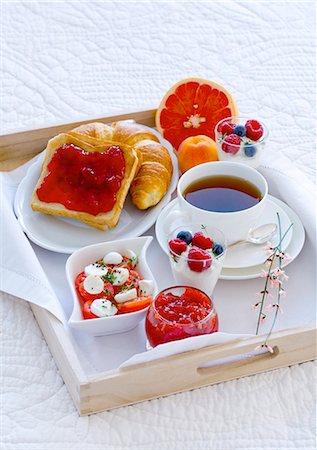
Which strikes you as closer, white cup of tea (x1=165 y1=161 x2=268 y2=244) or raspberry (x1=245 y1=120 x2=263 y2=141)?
white cup of tea (x1=165 y1=161 x2=268 y2=244)

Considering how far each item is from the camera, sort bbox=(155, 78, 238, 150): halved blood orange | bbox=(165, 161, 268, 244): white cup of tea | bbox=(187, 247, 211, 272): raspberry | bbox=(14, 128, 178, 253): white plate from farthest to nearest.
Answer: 1. bbox=(155, 78, 238, 150): halved blood orange
2. bbox=(14, 128, 178, 253): white plate
3. bbox=(165, 161, 268, 244): white cup of tea
4. bbox=(187, 247, 211, 272): raspberry

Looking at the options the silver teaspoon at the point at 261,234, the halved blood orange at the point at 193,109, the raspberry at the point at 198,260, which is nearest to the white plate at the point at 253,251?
the silver teaspoon at the point at 261,234

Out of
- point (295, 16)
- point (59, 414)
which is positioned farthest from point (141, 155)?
point (295, 16)

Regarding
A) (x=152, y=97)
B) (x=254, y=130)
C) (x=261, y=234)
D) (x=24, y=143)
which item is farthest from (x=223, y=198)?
(x=152, y=97)

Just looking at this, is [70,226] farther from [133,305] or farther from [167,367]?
[167,367]

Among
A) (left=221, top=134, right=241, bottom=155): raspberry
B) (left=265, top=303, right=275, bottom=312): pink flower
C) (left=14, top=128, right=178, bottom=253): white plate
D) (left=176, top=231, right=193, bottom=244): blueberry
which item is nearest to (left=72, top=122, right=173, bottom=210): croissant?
(left=14, top=128, right=178, bottom=253): white plate

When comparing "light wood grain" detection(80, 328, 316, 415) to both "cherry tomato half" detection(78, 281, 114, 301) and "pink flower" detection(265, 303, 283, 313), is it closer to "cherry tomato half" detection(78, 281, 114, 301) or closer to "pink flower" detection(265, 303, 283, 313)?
"pink flower" detection(265, 303, 283, 313)
